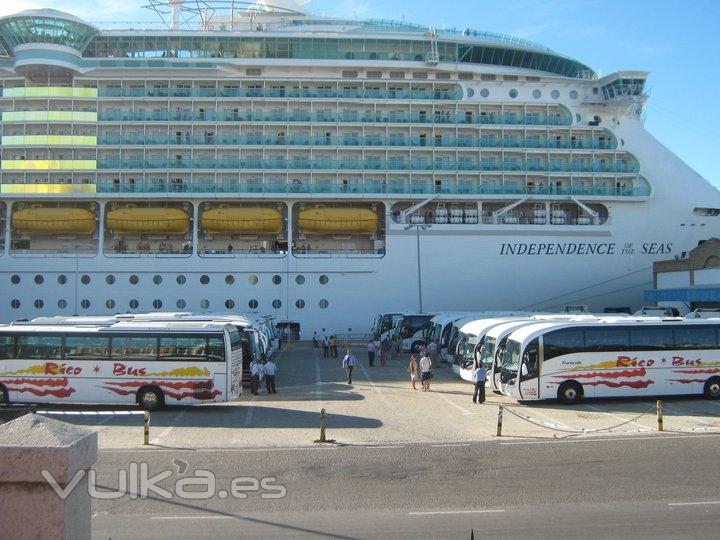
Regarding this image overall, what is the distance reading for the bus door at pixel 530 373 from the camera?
16.9 m

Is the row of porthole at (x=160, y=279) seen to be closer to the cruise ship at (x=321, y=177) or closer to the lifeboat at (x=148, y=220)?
the cruise ship at (x=321, y=177)

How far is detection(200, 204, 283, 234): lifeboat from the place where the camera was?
35000 millimetres

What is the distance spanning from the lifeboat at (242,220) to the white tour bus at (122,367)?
1900 cm

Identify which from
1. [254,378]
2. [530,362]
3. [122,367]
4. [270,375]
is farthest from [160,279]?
[530,362]

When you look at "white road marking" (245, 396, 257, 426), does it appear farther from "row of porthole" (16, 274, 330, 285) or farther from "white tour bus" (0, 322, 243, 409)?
"row of porthole" (16, 274, 330, 285)

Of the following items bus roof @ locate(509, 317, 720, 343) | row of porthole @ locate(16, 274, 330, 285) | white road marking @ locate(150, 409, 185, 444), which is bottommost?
white road marking @ locate(150, 409, 185, 444)

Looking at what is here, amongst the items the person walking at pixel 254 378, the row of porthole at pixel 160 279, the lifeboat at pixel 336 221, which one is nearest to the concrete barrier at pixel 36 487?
the person walking at pixel 254 378

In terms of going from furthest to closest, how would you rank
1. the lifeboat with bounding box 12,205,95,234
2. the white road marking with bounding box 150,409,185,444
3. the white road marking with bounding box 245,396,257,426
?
1. the lifeboat with bounding box 12,205,95,234
2. the white road marking with bounding box 245,396,257,426
3. the white road marking with bounding box 150,409,185,444

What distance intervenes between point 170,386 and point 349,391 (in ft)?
18.3

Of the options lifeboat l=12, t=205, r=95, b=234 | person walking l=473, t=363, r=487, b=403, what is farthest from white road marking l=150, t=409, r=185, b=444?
lifeboat l=12, t=205, r=95, b=234

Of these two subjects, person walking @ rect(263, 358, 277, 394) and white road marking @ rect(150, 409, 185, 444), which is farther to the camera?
person walking @ rect(263, 358, 277, 394)

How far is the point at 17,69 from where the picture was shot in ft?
119

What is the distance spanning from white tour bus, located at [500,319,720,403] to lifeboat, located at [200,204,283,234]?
65.5ft

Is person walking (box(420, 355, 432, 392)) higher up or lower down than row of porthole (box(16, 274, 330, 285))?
lower down
